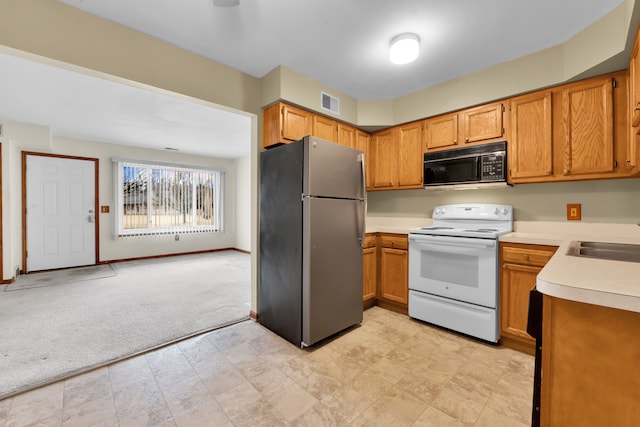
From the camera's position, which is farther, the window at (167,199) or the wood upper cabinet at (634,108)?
the window at (167,199)

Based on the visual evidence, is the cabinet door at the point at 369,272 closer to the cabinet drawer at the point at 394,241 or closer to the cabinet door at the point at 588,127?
the cabinet drawer at the point at 394,241

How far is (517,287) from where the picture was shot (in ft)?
7.18

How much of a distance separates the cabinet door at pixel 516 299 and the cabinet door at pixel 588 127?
0.91 meters

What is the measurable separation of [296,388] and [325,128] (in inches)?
94.5

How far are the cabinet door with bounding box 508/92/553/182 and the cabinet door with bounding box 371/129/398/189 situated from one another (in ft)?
3.89

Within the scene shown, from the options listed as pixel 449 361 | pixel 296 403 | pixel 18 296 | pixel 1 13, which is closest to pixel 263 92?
pixel 1 13

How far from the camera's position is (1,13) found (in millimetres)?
1558

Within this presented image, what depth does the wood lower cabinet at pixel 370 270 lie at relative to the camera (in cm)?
296

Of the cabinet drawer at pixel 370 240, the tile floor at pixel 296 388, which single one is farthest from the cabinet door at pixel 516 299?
the cabinet drawer at pixel 370 240

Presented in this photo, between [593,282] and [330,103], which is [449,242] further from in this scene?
[330,103]

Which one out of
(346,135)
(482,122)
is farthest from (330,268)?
(482,122)

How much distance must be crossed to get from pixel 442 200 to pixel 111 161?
6.03m

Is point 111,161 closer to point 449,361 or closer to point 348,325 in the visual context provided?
point 348,325

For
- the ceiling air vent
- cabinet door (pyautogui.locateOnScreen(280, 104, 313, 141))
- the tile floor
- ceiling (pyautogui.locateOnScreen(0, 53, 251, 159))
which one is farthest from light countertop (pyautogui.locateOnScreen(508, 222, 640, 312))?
ceiling (pyautogui.locateOnScreen(0, 53, 251, 159))
